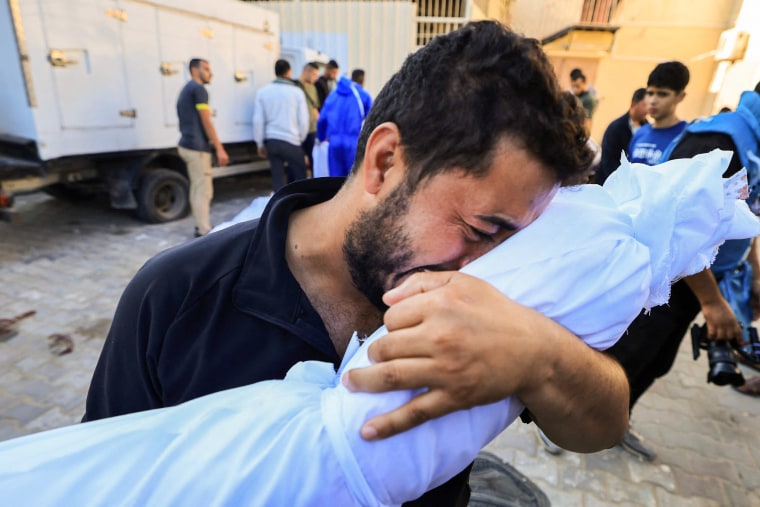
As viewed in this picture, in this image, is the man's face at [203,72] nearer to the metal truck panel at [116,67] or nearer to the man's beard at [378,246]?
the metal truck panel at [116,67]

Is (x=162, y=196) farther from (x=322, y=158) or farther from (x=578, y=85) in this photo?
(x=578, y=85)

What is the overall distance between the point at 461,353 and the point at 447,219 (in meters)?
0.41

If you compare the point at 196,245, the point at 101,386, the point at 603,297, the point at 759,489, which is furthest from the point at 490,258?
the point at 759,489

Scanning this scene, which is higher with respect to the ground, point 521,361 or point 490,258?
point 490,258

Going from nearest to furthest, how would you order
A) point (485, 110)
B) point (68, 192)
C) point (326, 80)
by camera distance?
1. point (485, 110)
2. point (68, 192)
3. point (326, 80)

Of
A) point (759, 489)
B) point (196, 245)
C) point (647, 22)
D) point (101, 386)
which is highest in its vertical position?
point (647, 22)

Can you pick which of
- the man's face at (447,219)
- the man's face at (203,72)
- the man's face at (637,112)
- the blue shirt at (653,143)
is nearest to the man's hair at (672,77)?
the blue shirt at (653,143)

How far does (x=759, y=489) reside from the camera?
2.74 metres

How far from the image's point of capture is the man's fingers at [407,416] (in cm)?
72

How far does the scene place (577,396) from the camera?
0.86 m

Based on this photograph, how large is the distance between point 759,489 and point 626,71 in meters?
14.5

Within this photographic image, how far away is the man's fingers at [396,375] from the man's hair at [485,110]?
488 millimetres

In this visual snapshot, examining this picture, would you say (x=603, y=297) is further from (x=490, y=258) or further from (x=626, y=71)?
(x=626, y=71)

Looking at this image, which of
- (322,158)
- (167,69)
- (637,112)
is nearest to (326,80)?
(322,158)
